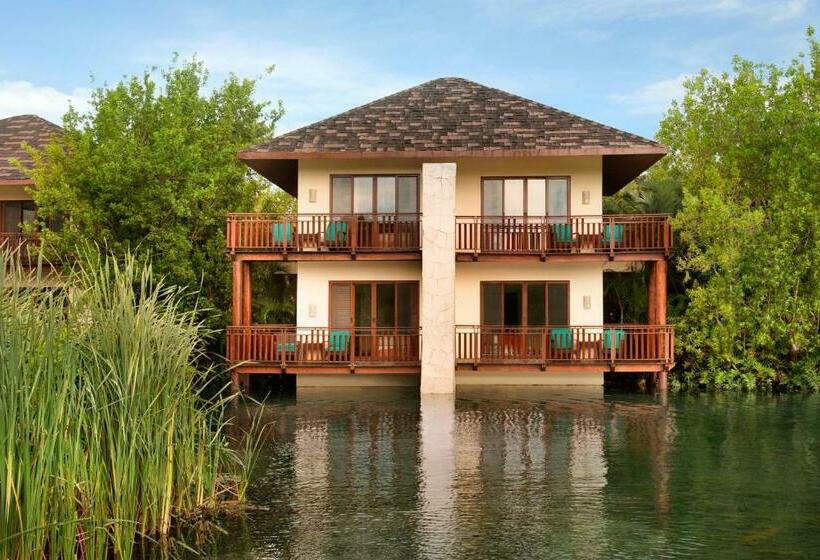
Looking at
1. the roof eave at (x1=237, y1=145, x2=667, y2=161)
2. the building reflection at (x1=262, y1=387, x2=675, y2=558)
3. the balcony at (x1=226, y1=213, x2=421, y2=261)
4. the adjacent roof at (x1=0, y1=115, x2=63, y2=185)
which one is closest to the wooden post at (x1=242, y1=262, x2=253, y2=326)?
the balcony at (x1=226, y1=213, x2=421, y2=261)

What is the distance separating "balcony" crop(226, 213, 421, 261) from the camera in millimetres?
21484

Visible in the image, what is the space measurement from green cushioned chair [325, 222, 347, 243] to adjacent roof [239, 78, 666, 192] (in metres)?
1.74

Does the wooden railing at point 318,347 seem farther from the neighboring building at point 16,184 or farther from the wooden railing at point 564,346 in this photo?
the neighboring building at point 16,184

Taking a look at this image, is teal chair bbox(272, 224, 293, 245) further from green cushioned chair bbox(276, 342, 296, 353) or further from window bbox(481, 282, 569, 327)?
window bbox(481, 282, 569, 327)

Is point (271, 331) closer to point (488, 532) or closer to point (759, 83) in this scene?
point (488, 532)

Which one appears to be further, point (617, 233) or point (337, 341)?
point (617, 233)

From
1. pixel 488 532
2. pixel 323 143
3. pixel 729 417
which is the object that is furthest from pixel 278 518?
pixel 323 143

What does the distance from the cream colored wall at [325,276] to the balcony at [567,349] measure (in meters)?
2.68

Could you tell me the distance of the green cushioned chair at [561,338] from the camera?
829 inches

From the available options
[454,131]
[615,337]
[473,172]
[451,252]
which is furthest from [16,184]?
[615,337]

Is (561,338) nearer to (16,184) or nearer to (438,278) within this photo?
(438,278)

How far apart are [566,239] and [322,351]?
22.1 ft

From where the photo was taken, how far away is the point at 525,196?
22.6m

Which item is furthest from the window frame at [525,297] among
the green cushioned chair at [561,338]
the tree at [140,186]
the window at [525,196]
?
the tree at [140,186]
